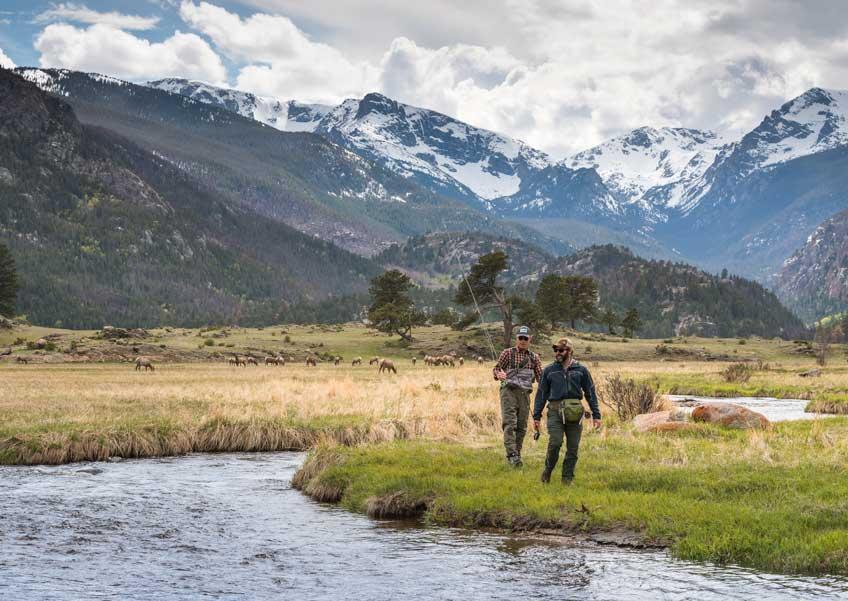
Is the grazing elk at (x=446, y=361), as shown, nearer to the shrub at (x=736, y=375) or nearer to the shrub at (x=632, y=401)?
the shrub at (x=736, y=375)

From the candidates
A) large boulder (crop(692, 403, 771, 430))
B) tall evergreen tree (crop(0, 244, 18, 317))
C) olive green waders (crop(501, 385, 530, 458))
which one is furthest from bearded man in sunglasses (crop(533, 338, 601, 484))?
tall evergreen tree (crop(0, 244, 18, 317))

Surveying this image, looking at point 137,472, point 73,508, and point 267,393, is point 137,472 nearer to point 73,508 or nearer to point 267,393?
point 73,508

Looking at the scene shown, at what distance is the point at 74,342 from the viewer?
90.7 metres

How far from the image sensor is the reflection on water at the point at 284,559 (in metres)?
14.3

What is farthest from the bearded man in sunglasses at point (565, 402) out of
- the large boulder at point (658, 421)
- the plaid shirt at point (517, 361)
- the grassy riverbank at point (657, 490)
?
the large boulder at point (658, 421)

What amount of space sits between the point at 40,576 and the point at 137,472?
11398mm

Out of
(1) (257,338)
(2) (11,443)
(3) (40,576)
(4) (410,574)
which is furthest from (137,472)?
(1) (257,338)

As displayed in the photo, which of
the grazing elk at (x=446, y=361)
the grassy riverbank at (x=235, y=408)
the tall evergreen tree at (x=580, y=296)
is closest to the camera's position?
the grassy riverbank at (x=235, y=408)

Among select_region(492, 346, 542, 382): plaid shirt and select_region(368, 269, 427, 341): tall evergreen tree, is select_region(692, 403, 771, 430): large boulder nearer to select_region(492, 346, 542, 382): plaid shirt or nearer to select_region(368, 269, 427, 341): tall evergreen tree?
select_region(492, 346, 542, 382): plaid shirt

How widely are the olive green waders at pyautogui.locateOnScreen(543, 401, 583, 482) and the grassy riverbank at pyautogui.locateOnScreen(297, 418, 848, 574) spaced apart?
1.35 feet

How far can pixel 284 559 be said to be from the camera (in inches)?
653

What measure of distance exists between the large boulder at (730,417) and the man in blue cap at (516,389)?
30.0 ft

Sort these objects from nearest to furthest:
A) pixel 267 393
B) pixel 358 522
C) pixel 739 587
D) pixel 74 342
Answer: pixel 739 587, pixel 358 522, pixel 267 393, pixel 74 342

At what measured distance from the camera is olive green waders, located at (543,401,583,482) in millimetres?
19573
